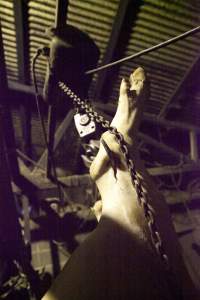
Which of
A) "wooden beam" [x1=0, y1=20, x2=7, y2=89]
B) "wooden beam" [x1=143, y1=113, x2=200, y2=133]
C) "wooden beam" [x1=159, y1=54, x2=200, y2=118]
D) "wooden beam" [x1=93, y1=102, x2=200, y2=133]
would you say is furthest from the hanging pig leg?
"wooden beam" [x1=159, y1=54, x2=200, y2=118]

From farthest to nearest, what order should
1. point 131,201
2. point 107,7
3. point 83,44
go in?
point 107,7, point 83,44, point 131,201

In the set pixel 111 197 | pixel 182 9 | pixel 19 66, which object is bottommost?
pixel 19 66

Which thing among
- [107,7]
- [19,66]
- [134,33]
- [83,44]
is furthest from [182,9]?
[19,66]

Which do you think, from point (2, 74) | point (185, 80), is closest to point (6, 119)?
point (2, 74)

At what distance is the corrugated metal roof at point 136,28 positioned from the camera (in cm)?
368

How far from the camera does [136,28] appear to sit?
12.9 feet

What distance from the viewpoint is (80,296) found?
44.3 inches

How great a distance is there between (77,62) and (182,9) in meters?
2.01

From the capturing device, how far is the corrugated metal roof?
3.68m

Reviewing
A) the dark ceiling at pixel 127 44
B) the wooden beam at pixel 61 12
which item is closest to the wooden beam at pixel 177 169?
the dark ceiling at pixel 127 44

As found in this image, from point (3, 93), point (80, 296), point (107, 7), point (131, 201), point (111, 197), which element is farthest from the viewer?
point (107, 7)

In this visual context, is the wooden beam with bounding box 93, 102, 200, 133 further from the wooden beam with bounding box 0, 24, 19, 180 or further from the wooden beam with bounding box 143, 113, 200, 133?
the wooden beam with bounding box 0, 24, 19, 180

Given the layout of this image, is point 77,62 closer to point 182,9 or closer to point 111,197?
point 111,197

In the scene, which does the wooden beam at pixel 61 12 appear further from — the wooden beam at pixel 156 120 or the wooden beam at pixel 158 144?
the wooden beam at pixel 158 144
